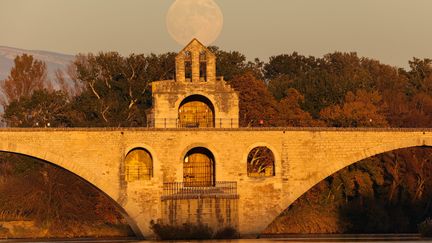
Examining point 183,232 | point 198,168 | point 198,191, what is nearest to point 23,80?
point 198,168

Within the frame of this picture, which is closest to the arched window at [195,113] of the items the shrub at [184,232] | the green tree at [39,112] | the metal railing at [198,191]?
the metal railing at [198,191]

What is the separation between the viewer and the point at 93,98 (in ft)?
278

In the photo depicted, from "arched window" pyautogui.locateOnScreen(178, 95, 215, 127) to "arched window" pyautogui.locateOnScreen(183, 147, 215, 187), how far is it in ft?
5.93

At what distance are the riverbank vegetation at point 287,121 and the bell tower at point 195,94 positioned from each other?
7.50 meters

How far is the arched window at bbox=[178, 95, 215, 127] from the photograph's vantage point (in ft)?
217

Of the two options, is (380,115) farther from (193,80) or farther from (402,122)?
(193,80)

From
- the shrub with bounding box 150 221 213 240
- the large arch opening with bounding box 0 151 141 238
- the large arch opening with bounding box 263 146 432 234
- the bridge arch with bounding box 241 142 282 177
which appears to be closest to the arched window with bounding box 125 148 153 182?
the shrub with bounding box 150 221 213 240

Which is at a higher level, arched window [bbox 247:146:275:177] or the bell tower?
the bell tower

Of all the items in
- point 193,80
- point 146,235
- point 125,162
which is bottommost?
point 146,235

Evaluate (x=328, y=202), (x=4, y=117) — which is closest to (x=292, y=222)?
(x=328, y=202)

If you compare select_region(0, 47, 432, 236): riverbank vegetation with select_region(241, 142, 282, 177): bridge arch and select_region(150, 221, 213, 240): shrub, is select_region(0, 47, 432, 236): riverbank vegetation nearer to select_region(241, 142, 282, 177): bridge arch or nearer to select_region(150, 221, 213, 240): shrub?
select_region(241, 142, 282, 177): bridge arch

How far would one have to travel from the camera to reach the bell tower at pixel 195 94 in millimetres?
64438

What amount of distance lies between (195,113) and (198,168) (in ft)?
11.0

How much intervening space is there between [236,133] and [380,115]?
1742 cm
